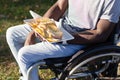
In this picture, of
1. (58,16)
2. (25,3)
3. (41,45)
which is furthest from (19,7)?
(41,45)

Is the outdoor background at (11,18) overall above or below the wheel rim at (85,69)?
below

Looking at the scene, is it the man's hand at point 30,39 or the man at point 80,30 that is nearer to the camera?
the man at point 80,30

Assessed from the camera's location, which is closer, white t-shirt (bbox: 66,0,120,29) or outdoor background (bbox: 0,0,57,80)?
white t-shirt (bbox: 66,0,120,29)

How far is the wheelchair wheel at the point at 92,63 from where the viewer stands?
3748 mm

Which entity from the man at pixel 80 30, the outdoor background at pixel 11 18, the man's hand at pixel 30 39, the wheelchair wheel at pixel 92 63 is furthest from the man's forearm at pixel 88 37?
the outdoor background at pixel 11 18

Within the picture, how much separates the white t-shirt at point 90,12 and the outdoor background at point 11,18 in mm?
1143

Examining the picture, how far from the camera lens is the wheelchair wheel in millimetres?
3748

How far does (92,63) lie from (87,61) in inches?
5.2

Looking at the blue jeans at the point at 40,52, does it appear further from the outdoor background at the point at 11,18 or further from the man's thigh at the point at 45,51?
the outdoor background at the point at 11,18

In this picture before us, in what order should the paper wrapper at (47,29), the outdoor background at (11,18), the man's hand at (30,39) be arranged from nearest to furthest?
1. the paper wrapper at (47,29)
2. the man's hand at (30,39)
3. the outdoor background at (11,18)

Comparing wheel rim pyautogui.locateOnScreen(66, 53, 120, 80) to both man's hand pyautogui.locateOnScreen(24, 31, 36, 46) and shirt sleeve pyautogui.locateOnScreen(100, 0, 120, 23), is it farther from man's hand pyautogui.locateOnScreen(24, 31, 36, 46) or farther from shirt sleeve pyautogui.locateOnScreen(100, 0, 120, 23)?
man's hand pyautogui.locateOnScreen(24, 31, 36, 46)

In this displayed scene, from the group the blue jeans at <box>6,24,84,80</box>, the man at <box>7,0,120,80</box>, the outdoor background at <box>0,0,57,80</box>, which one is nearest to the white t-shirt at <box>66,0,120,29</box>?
the man at <box>7,0,120,80</box>

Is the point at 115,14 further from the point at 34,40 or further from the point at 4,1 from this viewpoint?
the point at 4,1

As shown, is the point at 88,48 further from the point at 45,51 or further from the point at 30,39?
the point at 30,39
